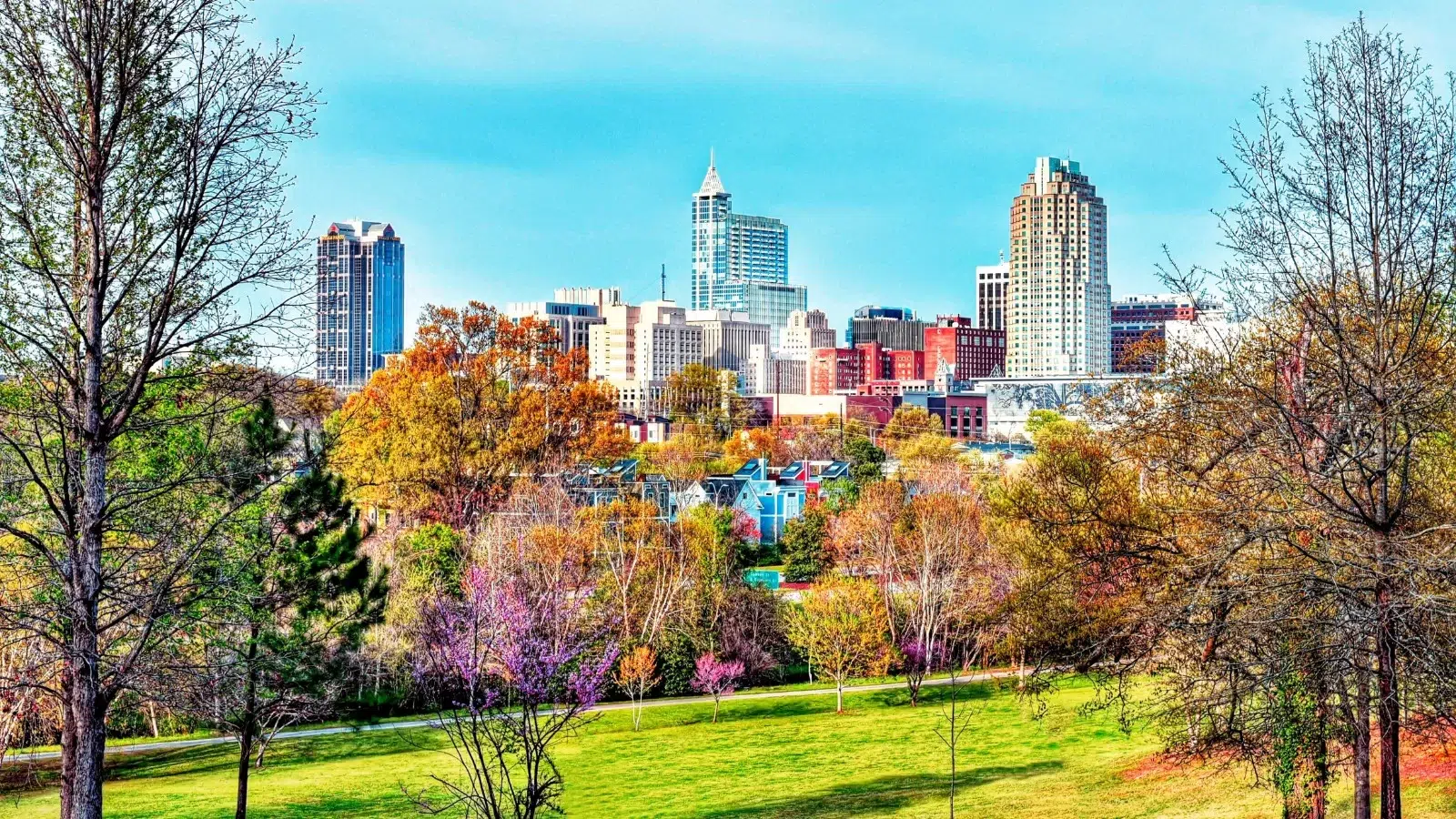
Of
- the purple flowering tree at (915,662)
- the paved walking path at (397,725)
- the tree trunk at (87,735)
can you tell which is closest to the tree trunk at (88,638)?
the tree trunk at (87,735)

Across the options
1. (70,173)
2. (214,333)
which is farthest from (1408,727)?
(70,173)

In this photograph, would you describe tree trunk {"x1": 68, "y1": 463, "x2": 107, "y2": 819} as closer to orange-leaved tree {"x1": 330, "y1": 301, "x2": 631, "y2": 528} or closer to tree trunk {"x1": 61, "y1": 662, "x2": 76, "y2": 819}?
tree trunk {"x1": 61, "y1": 662, "x2": 76, "y2": 819}

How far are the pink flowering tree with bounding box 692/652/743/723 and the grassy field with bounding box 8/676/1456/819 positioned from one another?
0.80 m

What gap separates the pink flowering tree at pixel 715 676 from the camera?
118 ft

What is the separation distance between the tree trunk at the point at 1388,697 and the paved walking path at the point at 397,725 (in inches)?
633

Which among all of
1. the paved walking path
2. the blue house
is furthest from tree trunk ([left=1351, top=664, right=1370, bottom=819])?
the blue house

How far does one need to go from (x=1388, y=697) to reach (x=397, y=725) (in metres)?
27.4

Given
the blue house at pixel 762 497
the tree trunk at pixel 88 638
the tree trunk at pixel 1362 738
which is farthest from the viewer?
the blue house at pixel 762 497

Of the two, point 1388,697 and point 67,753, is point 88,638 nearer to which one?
point 67,753

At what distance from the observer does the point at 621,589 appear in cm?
3716

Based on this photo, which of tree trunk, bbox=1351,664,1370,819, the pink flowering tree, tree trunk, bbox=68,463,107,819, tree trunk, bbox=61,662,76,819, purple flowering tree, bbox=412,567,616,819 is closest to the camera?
tree trunk, bbox=68,463,107,819

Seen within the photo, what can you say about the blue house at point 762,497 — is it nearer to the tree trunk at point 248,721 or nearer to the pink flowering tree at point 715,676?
the pink flowering tree at point 715,676

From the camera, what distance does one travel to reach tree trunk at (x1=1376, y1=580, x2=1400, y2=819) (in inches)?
420

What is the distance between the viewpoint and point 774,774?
28.3 meters
